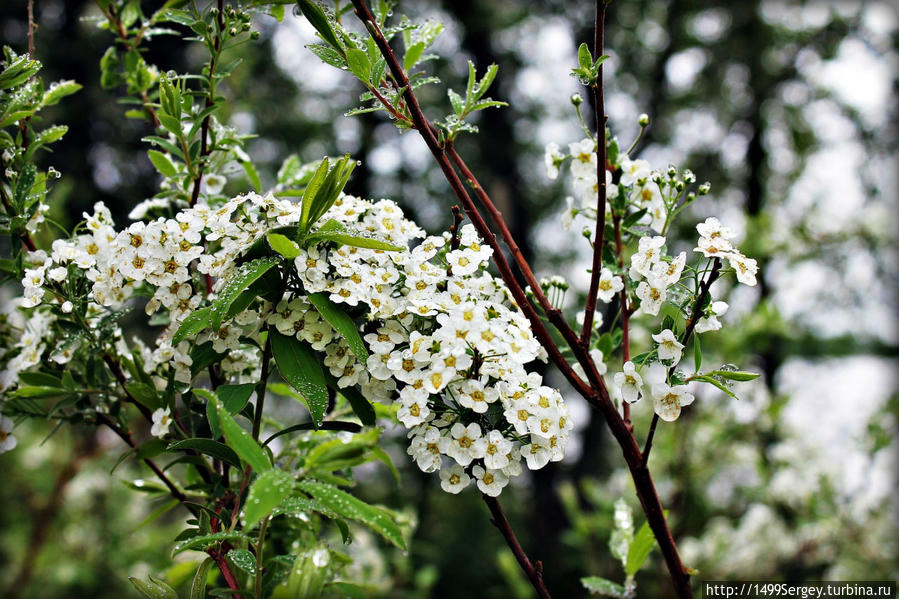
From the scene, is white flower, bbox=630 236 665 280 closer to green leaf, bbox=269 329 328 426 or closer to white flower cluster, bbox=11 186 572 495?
white flower cluster, bbox=11 186 572 495

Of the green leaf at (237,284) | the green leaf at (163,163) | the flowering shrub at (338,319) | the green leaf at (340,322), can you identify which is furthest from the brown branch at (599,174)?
the green leaf at (163,163)

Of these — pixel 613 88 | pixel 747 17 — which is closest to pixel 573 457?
pixel 613 88

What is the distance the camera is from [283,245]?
0.81 metres

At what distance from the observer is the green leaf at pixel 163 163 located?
1130 mm

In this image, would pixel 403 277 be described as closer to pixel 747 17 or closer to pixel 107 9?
pixel 107 9

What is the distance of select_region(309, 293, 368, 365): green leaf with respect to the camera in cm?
82

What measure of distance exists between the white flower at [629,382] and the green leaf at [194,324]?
548mm

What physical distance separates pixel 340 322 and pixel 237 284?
133mm

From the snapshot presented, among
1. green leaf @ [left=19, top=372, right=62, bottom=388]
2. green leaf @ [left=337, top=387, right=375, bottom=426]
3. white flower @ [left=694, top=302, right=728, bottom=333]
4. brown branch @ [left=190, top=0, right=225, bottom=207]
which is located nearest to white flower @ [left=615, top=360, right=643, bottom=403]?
white flower @ [left=694, top=302, right=728, bottom=333]

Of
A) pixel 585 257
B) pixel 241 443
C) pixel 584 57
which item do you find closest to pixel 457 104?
pixel 584 57

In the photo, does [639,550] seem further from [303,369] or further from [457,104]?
[457,104]

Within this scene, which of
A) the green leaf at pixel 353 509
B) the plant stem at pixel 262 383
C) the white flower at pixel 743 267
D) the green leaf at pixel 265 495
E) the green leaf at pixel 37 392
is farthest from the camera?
the green leaf at pixel 37 392

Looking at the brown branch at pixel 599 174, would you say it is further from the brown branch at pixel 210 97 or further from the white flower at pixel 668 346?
the brown branch at pixel 210 97

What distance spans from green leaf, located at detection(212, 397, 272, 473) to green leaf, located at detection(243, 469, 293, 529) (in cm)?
2
